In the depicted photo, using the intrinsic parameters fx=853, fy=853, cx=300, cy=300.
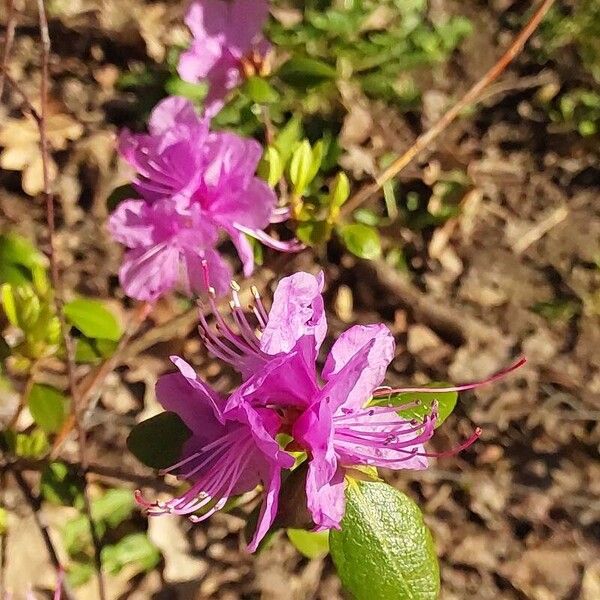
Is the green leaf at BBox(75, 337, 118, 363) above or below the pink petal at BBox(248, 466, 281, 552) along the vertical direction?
above

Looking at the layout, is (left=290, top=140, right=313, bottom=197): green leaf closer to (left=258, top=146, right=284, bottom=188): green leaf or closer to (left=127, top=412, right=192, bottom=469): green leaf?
Result: (left=258, top=146, right=284, bottom=188): green leaf

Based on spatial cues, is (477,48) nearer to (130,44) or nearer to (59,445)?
(130,44)

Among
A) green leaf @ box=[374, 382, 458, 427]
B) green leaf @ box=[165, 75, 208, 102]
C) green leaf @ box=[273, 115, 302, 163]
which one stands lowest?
green leaf @ box=[374, 382, 458, 427]

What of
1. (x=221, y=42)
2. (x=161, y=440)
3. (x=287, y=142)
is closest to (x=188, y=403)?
(x=161, y=440)

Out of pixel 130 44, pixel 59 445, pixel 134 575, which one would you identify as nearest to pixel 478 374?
pixel 134 575

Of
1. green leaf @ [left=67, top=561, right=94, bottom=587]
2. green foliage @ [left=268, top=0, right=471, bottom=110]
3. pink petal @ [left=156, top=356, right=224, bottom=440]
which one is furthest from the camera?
green foliage @ [left=268, top=0, right=471, bottom=110]

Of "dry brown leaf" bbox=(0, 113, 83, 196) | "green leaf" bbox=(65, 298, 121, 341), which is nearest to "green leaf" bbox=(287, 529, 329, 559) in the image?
"green leaf" bbox=(65, 298, 121, 341)

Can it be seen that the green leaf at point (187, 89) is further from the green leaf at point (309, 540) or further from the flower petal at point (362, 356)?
the flower petal at point (362, 356)
